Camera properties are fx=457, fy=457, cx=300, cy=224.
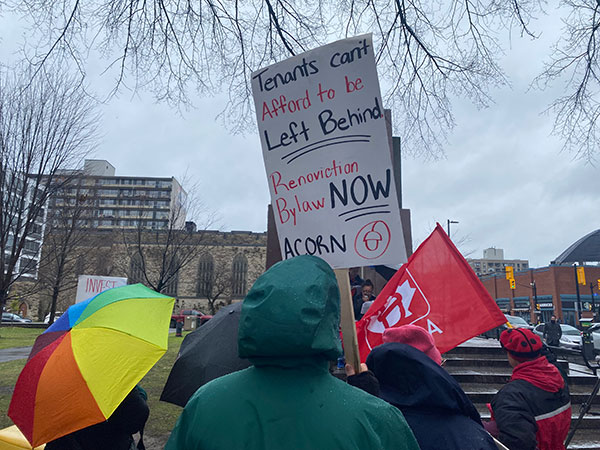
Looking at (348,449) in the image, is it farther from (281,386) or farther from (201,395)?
(201,395)

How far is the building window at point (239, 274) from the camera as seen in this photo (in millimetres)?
54719

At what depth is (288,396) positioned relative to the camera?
125cm

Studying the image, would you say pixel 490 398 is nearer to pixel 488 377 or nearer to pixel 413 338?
pixel 488 377

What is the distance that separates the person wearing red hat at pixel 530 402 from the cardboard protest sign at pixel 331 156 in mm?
1143

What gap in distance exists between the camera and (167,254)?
20016 millimetres

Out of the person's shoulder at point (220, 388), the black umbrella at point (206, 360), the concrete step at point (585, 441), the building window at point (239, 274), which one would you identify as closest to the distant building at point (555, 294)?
the building window at point (239, 274)

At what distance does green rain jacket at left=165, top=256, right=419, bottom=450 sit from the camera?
3.94 feet

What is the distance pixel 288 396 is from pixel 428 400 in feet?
2.92

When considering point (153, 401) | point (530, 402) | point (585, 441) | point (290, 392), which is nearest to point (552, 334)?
point (585, 441)

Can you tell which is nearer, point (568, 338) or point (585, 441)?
point (585, 441)

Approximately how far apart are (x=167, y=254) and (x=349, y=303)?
61.9 ft

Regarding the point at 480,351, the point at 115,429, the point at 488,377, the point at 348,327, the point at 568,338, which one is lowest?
the point at 568,338

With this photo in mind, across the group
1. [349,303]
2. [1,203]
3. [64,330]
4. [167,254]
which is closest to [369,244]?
[349,303]

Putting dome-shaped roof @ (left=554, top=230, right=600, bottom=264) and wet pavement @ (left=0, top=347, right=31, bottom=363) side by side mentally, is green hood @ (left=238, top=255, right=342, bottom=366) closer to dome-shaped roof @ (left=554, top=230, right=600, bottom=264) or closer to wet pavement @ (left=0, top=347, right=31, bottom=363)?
wet pavement @ (left=0, top=347, right=31, bottom=363)
